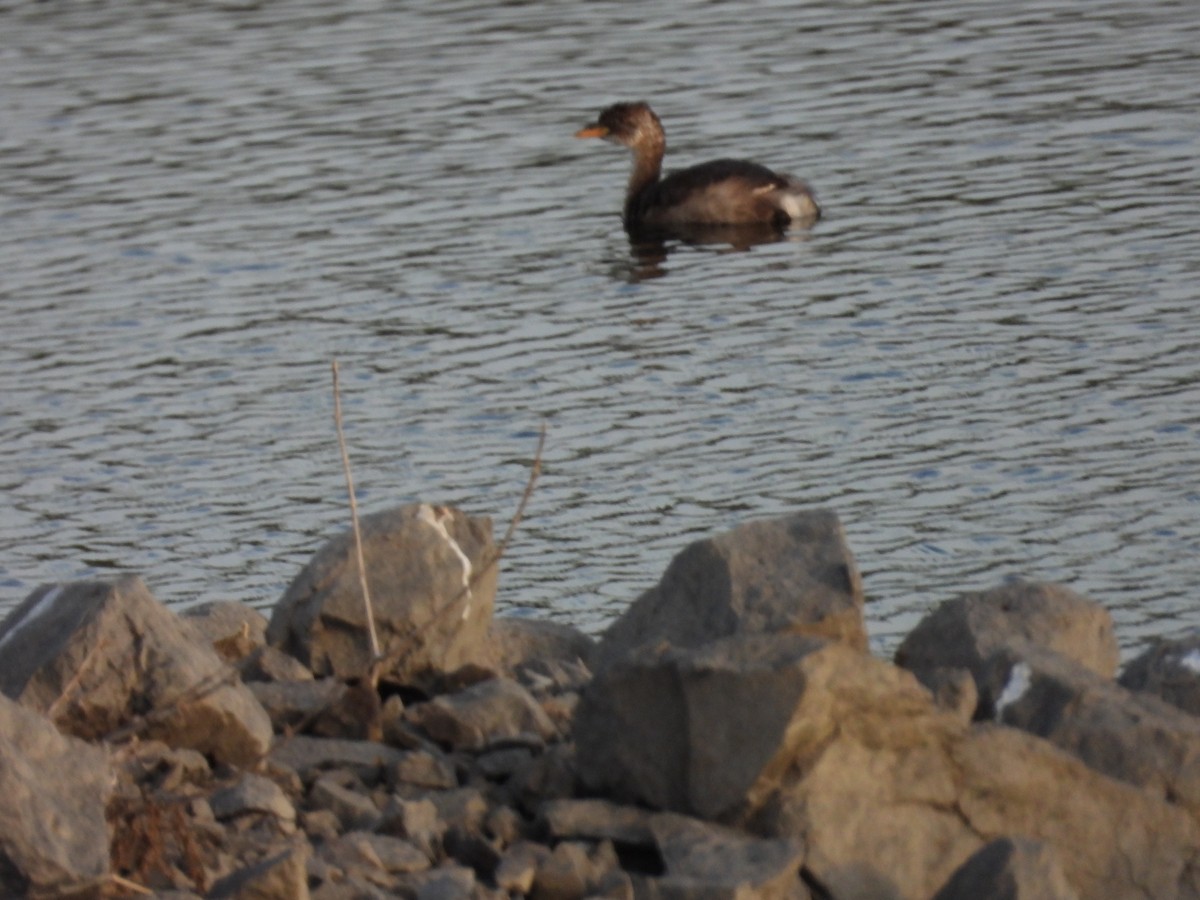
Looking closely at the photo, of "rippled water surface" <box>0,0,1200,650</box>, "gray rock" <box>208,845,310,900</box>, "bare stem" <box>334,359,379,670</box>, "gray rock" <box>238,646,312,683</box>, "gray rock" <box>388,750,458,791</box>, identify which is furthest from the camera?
"rippled water surface" <box>0,0,1200,650</box>

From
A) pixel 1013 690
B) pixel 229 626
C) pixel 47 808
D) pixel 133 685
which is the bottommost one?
pixel 229 626

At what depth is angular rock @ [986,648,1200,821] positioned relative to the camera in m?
6.42

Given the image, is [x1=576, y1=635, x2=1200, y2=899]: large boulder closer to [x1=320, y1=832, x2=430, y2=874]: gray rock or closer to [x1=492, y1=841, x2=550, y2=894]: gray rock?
[x1=492, y1=841, x2=550, y2=894]: gray rock

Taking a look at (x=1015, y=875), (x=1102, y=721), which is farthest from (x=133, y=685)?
(x=1102, y=721)

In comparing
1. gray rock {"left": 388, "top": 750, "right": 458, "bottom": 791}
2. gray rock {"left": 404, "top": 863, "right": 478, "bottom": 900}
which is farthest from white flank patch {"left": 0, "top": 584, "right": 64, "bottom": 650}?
gray rock {"left": 404, "top": 863, "right": 478, "bottom": 900}

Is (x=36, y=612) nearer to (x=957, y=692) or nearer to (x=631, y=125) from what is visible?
(x=957, y=692)

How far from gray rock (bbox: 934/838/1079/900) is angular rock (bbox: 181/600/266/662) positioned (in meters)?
2.36

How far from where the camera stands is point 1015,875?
5.46 metres

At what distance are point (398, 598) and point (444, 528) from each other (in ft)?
1.02

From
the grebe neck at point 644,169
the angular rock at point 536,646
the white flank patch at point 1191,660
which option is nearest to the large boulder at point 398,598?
the angular rock at point 536,646

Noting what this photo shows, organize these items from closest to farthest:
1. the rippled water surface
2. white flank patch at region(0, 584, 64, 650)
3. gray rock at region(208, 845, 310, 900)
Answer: gray rock at region(208, 845, 310, 900)
white flank patch at region(0, 584, 64, 650)
the rippled water surface

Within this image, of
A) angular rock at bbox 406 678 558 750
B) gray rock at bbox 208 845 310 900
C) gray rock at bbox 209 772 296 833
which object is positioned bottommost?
angular rock at bbox 406 678 558 750

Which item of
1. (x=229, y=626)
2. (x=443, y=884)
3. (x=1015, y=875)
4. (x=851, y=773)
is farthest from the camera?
(x=229, y=626)

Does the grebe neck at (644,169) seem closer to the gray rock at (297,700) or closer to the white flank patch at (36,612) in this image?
the gray rock at (297,700)
